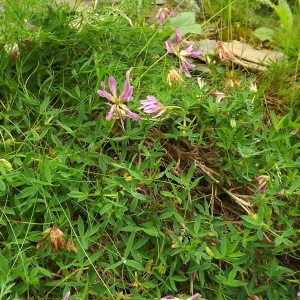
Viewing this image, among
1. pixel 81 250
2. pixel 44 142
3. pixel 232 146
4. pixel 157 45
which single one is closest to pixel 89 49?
pixel 157 45

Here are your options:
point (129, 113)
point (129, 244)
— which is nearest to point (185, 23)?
point (129, 113)

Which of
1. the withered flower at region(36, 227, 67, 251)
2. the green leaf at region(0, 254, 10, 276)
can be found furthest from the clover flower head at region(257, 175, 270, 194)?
the green leaf at region(0, 254, 10, 276)

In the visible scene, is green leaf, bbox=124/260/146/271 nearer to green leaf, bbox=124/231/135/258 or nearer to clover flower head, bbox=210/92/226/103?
green leaf, bbox=124/231/135/258

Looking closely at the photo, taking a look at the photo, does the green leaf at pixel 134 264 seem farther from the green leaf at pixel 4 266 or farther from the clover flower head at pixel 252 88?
the clover flower head at pixel 252 88

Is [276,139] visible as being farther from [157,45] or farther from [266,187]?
[157,45]

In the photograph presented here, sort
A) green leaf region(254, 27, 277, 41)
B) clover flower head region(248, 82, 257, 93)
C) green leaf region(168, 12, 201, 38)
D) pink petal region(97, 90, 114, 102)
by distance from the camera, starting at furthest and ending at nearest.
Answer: green leaf region(254, 27, 277, 41)
green leaf region(168, 12, 201, 38)
clover flower head region(248, 82, 257, 93)
pink petal region(97, 90, 114, 102)

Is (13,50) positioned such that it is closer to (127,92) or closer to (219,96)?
(127,92)

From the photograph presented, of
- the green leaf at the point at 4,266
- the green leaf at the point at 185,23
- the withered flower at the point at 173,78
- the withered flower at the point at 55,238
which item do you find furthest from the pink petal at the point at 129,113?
the green leaf at the point at 185,23
